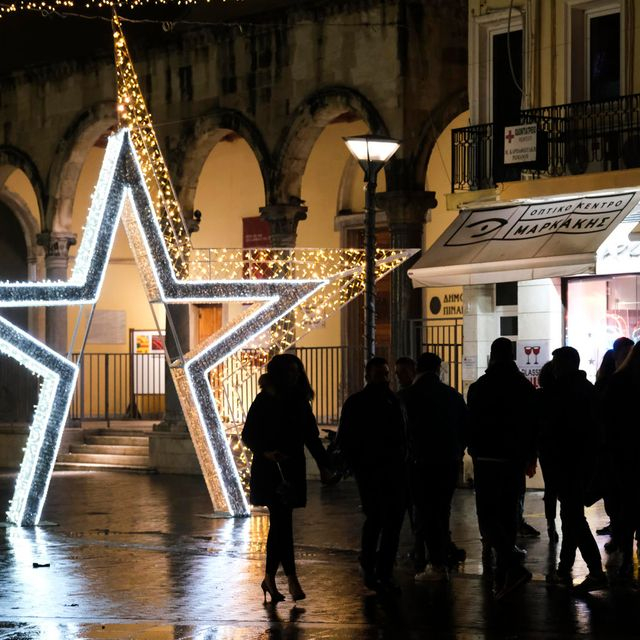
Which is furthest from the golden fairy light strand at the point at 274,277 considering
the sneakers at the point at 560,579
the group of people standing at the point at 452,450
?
the sneakers at the point at 560,579

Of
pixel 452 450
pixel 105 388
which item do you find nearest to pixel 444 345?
pixel 105 388

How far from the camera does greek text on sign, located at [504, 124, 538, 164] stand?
20.6 meters

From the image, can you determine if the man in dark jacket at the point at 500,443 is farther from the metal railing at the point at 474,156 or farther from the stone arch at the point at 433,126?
the stone arch at the point at 433,126

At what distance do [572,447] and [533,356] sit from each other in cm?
925

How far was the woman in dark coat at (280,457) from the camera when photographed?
39.4 feet

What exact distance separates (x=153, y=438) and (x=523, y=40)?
9.04 metres

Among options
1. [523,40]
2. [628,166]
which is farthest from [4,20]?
[628,166]

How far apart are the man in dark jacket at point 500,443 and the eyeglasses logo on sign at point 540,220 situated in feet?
26.5

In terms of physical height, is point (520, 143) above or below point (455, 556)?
above

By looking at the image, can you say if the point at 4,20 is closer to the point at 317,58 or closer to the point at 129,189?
the point at 317,58

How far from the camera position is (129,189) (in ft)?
59.6

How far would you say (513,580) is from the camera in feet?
38.6

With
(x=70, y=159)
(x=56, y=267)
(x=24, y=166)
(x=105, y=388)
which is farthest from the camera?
(x=24, y=166)

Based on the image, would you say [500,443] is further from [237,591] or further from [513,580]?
[237,591]
